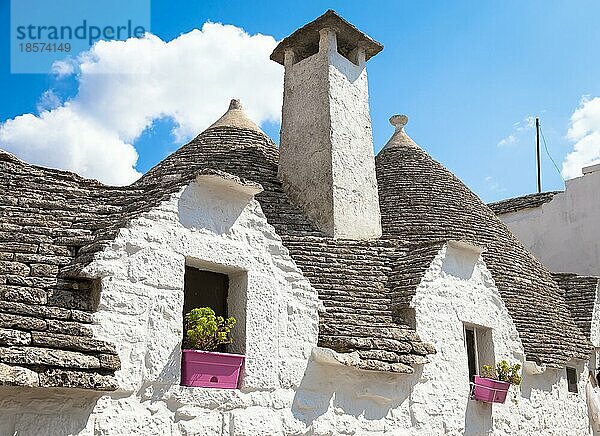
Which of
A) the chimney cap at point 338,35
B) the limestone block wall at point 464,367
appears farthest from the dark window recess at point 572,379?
the chimney cap at point 338,35

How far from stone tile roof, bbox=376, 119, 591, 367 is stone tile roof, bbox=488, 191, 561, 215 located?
260 inches

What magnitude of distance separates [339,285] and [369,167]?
3.17 m

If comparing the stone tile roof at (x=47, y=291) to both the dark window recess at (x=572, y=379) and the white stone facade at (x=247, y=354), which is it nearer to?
the white stone facade at (x=247, y=354)

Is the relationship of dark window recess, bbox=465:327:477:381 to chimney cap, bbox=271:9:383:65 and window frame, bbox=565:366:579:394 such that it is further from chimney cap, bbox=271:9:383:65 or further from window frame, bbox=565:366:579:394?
chimney cap, bbox=271:9:383:65

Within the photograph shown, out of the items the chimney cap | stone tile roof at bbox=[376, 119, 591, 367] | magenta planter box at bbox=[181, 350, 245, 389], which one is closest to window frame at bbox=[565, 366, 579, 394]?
stone tile roof at bbox=[376, 119, 591, 367]

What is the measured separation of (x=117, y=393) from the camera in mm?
6254

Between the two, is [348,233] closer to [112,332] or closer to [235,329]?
[235,329]

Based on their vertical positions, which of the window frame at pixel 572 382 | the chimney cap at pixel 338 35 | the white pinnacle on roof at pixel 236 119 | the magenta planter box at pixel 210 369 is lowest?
the window frame at pixel 572 382

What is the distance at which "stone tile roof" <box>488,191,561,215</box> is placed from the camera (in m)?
20.4

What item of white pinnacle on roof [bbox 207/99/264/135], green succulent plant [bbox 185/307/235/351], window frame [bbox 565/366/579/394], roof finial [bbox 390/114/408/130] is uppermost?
roof finial [bbox 390/114/408/130]

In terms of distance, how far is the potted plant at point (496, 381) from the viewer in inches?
389

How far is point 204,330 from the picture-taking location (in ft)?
22.9

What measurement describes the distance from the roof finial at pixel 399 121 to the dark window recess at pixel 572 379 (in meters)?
5.90

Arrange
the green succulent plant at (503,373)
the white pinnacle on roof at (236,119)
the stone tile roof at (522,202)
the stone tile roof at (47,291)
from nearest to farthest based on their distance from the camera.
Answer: the stone tile roof at (47,291), the green succulent plant at (503,373), the white pinnacle on roof at (236,119), the stone tile roof at (522,202)
